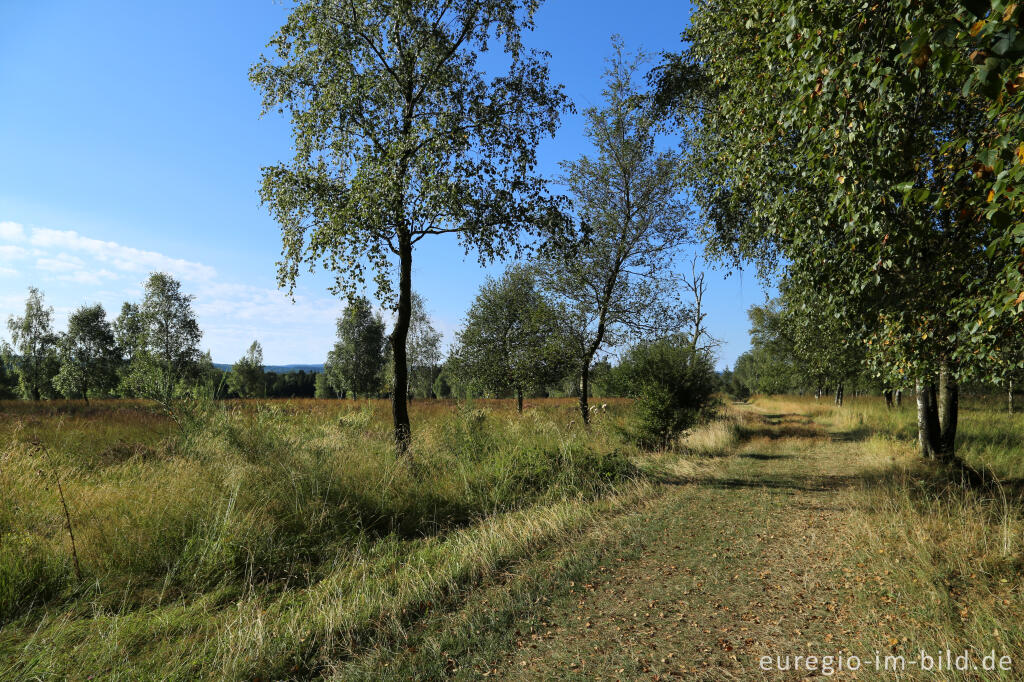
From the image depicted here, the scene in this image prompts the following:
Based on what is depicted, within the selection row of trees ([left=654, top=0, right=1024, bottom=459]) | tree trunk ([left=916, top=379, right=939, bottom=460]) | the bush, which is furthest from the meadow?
the bush

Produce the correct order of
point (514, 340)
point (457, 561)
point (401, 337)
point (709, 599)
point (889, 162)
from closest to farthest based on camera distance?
point (709, 599), point (889, 162), point (457, 561), point (401, 337), point (514, 340)

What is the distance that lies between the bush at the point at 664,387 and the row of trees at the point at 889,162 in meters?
5.65

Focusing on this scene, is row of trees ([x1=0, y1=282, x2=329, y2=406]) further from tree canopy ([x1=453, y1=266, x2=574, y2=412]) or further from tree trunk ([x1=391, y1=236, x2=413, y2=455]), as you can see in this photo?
tree trunk ([x1=391, y1=236, x2=413, y2=455])

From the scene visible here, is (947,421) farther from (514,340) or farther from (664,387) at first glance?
(514,340)

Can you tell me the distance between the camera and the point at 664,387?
1281 cm

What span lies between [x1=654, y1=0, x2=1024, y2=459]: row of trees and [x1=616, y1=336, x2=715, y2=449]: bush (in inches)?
222

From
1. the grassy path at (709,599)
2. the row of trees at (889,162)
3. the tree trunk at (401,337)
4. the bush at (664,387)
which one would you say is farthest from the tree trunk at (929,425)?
the tree trunk at (401,337)

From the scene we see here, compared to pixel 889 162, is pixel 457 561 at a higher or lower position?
lower

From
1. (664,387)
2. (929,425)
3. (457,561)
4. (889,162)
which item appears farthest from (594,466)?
(929,425)

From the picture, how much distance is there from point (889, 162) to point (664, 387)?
29.1 ft

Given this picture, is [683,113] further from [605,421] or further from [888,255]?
[605,421]

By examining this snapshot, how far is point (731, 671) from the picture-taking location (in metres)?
3.21

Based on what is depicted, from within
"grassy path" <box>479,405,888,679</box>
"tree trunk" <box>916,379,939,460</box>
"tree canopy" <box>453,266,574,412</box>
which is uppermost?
"tree canopy" <box>453,266,574,412</box>

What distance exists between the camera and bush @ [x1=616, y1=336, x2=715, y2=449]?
41.3ft
